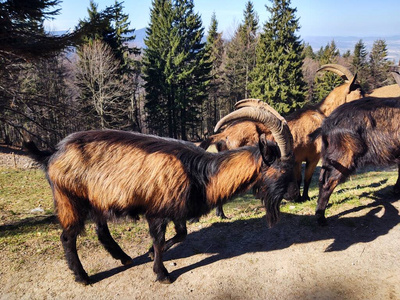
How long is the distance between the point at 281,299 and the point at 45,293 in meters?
3.23

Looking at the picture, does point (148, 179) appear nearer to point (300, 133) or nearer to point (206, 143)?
point (206, 143)

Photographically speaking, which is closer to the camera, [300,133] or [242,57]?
[300,133]

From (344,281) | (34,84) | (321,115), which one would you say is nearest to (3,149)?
(34,84)

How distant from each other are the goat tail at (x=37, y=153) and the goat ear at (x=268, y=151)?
304 centimetres

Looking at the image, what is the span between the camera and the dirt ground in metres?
3.63

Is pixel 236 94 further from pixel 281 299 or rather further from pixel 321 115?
pixel 281 299

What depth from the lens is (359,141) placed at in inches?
Result: 188

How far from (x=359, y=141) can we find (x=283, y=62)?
28.1 metres

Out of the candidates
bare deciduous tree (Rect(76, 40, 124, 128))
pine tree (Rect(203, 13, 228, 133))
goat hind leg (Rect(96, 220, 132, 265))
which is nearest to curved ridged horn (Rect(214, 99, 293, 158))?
goat hind leg (Rect(96, 220, 132, 265))

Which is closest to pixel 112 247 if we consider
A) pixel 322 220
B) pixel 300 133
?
pixel 322 220

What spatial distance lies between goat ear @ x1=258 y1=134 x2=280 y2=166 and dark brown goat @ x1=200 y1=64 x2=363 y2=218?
247 centimetres

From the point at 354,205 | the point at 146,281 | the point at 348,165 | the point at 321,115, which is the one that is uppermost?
the point at 321,115

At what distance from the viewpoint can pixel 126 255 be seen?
442 centimetres

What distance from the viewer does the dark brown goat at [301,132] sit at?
250 inches
